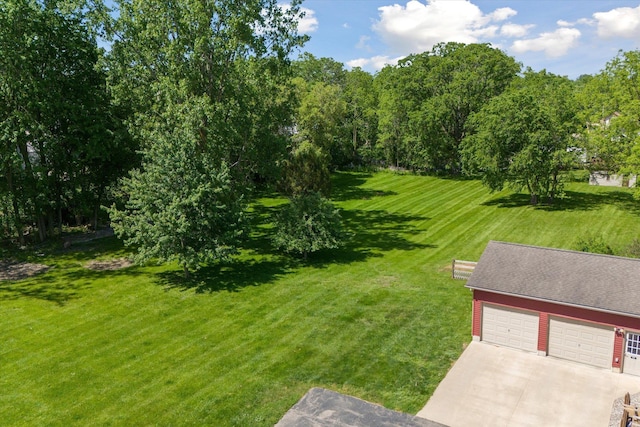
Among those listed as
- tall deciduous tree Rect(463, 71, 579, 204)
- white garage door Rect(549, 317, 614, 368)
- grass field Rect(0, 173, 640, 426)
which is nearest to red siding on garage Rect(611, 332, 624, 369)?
white garage door Rect(549, 317, 614, 368)

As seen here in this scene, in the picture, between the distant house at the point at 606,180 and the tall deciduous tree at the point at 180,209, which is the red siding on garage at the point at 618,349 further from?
the distant house at the point at 606,180

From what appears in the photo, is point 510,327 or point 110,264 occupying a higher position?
point 110,264

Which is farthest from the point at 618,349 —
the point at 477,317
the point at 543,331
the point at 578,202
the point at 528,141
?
the point at 578,202

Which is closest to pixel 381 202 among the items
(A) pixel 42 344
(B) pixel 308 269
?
(B) pixel 308 269

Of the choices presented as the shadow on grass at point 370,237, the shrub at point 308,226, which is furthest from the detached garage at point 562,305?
the shadow on grass at point 370,237

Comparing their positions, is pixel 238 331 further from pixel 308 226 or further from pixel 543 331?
pixel 543 331

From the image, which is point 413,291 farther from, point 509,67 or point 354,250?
point 509,67

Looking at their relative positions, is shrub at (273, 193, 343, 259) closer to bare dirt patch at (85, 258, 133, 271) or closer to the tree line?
the tree line
